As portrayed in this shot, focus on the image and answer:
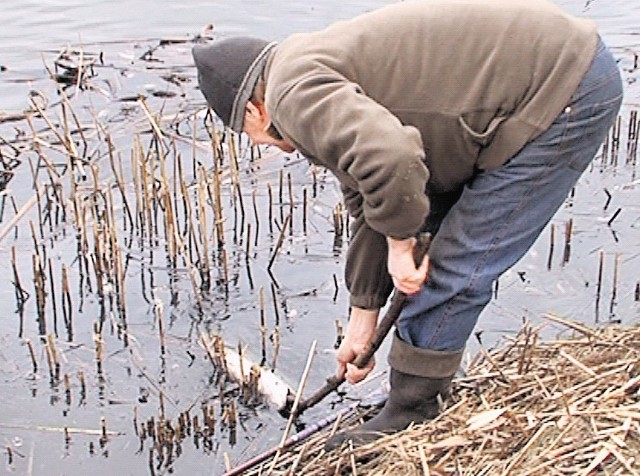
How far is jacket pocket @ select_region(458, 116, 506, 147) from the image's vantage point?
306cm

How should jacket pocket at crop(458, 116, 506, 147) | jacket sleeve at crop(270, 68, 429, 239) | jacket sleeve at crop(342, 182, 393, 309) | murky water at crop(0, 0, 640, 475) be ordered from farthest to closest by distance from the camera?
murky water at crop(0, 0, 640, 475) < jacket sleeve at crop(342, 182, 393, 309) < jacket pocket at crop(458, 116, 506, 147) < jacket sleeve at crop(270, 68, 429, 239)

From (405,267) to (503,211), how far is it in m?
0.37

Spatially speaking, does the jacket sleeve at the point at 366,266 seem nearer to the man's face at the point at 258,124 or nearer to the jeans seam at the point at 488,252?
the jeans seam at the point at 488,252

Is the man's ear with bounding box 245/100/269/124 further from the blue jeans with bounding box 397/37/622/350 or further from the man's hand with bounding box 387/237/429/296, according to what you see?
the blue jeans with bounding box 397/37/622/350

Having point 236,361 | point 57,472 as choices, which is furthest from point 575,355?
point 57,472

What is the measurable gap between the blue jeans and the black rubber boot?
7cm

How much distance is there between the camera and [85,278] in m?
5.73

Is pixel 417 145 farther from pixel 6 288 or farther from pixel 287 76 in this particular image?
pixel 6 288

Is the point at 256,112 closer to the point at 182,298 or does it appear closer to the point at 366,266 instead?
the point at 366,266

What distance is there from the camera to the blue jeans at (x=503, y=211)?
314cm

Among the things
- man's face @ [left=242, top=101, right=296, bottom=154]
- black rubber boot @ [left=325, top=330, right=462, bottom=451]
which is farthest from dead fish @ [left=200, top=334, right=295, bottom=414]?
man's face @ [left=242, top=101, right=296, bottom=154]

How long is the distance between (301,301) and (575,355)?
1.91 meters

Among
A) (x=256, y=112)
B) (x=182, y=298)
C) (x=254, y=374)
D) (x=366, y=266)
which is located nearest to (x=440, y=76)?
(x=256, y=112)

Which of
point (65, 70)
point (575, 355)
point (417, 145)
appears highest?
point (417, 145)
